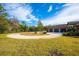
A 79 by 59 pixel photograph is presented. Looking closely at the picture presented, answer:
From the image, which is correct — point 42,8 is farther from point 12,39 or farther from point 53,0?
point 12,39

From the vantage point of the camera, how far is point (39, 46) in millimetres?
1835

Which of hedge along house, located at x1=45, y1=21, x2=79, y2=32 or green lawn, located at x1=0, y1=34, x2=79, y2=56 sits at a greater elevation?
hedge along house, located at x1=45, y1=21, x2=79, y2=32

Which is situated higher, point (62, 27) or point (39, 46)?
point (62, 27)

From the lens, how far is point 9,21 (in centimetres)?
188

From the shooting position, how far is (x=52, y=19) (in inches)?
74.0

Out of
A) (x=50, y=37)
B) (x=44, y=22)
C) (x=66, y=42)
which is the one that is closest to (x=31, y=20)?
(x=44, y=22)

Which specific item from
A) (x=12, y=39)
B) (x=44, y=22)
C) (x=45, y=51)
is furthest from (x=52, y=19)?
(x=12, y=39)

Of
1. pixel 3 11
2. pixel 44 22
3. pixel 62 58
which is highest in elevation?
pixel 3 11

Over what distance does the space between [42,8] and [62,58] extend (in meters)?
0.51

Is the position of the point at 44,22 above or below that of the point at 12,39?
above

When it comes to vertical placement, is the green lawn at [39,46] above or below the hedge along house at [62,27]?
below

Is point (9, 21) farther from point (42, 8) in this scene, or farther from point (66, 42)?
point (66, 42)

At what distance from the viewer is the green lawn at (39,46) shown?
180cm

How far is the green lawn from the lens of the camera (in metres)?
1.80
